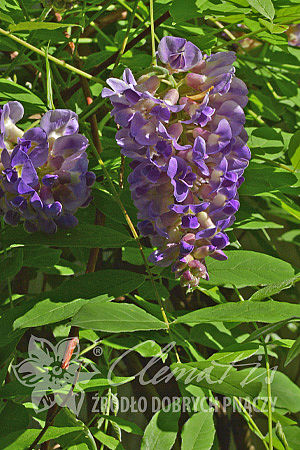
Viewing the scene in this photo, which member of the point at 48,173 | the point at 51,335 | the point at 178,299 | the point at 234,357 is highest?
the point at 48,173

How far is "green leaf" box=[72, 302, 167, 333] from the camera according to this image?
0.49 m

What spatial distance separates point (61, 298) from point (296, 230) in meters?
0.72

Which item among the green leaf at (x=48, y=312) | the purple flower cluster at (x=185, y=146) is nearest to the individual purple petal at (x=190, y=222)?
the purple flower cluster at (x=185, y=146)

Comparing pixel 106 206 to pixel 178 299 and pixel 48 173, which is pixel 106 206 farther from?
pixel 178 299

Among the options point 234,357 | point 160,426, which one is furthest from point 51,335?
point 234,357

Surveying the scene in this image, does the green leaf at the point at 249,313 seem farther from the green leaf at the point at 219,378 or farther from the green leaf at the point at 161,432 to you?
the green leaf at the point at 161,432

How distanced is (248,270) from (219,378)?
0.16m

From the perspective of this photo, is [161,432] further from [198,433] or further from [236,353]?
[236,353]

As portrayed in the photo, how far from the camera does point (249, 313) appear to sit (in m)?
0.55

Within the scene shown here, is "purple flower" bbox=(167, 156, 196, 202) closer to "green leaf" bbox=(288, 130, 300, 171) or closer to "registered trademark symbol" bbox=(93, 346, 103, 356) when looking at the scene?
"green leaf" bbox=(288, 130, 300, 171)

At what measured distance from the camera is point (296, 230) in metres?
1.21

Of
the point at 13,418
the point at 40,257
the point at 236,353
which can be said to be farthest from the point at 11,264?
the point at 236,353

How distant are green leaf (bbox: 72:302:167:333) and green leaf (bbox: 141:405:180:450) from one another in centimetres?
18

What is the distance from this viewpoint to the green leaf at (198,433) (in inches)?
27.3
